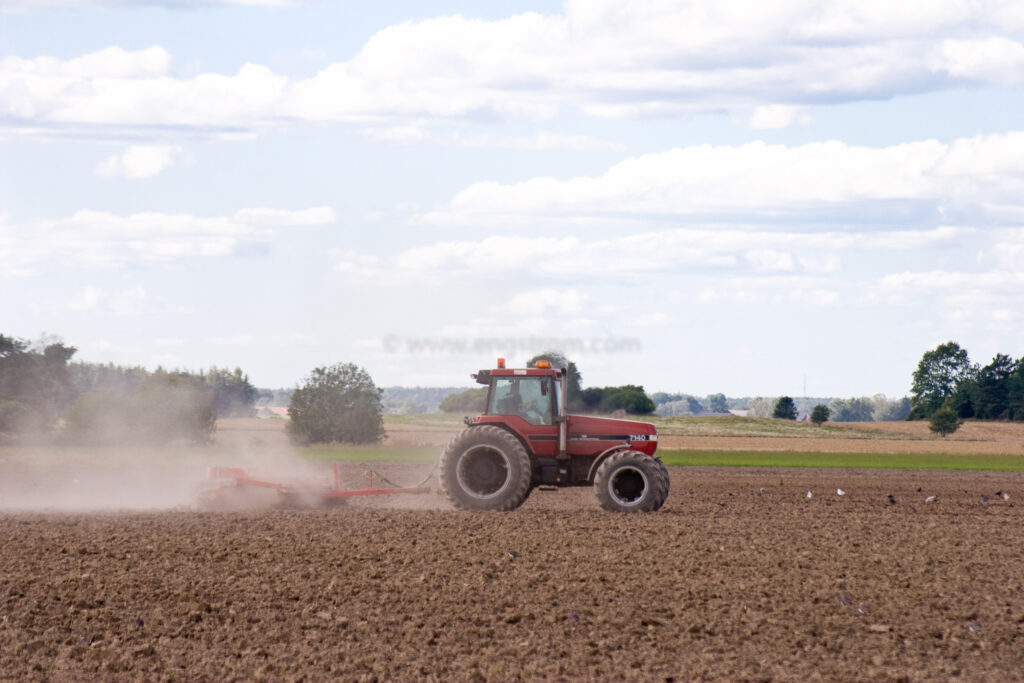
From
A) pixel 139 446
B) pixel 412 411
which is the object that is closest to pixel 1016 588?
pixel 412 411

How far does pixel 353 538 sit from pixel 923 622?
27.2 ft

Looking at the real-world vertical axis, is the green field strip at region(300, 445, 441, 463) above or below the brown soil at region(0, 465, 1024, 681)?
above

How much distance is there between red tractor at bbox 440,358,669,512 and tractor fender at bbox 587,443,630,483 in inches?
0.7

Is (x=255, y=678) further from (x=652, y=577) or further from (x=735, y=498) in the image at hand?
(x=735, y=498)

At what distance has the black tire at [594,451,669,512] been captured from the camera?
20.1 m

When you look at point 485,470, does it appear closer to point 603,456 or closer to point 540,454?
point 540,454

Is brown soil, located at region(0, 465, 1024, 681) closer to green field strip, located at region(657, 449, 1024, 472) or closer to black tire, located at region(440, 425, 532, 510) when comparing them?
black tire, located at region(440, 425, 532, 510)

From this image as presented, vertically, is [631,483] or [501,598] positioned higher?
[631,483]

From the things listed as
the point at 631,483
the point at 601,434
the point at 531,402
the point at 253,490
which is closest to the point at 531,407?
the point at 531,402

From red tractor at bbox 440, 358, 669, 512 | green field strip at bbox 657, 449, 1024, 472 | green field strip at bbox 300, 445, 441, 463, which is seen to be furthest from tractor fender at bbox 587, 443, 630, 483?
green field strip at bbox 300, 445, 441, 463

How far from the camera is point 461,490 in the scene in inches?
798

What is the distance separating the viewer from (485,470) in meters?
20.3

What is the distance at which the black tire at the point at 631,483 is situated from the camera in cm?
2012

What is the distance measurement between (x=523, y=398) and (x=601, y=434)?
1.53 m
